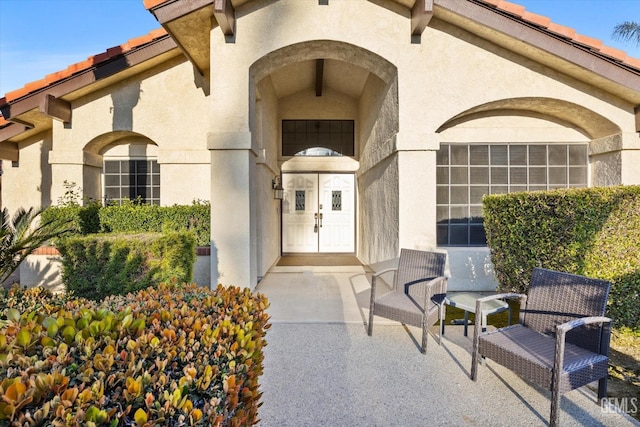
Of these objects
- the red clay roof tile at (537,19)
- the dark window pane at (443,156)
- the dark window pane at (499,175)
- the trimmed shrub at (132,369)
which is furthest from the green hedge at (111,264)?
the red clay roof tile at (537,19)

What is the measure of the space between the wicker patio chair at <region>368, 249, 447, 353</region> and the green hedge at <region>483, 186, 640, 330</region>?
134 cm

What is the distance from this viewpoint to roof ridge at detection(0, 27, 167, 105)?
22.5 ft

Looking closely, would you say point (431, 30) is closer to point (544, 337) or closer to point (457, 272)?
point (457, 272)

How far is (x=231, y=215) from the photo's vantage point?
19.0 feet

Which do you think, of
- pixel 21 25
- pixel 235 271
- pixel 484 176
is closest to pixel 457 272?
pixel 484 176

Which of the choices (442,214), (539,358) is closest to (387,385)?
(539,358)

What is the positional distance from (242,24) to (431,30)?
3348 mm

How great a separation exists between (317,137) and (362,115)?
1.71 metres

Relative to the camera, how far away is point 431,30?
5.97 meters

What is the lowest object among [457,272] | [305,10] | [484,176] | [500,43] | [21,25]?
[457,272]

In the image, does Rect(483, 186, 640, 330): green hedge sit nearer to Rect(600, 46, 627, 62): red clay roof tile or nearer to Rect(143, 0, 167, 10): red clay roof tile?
Rect(600, 46, 627, 62): red clay roof tile

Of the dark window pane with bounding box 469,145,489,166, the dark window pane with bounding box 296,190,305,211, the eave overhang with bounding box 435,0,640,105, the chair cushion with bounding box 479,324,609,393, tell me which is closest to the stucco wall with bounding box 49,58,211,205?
the dark window pane with bounding box 296,190,305,211

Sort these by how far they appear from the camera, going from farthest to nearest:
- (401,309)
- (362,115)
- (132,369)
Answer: (362,115), (401,309), (132,369)

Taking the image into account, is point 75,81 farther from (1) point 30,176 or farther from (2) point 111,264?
(2) point 111,264
